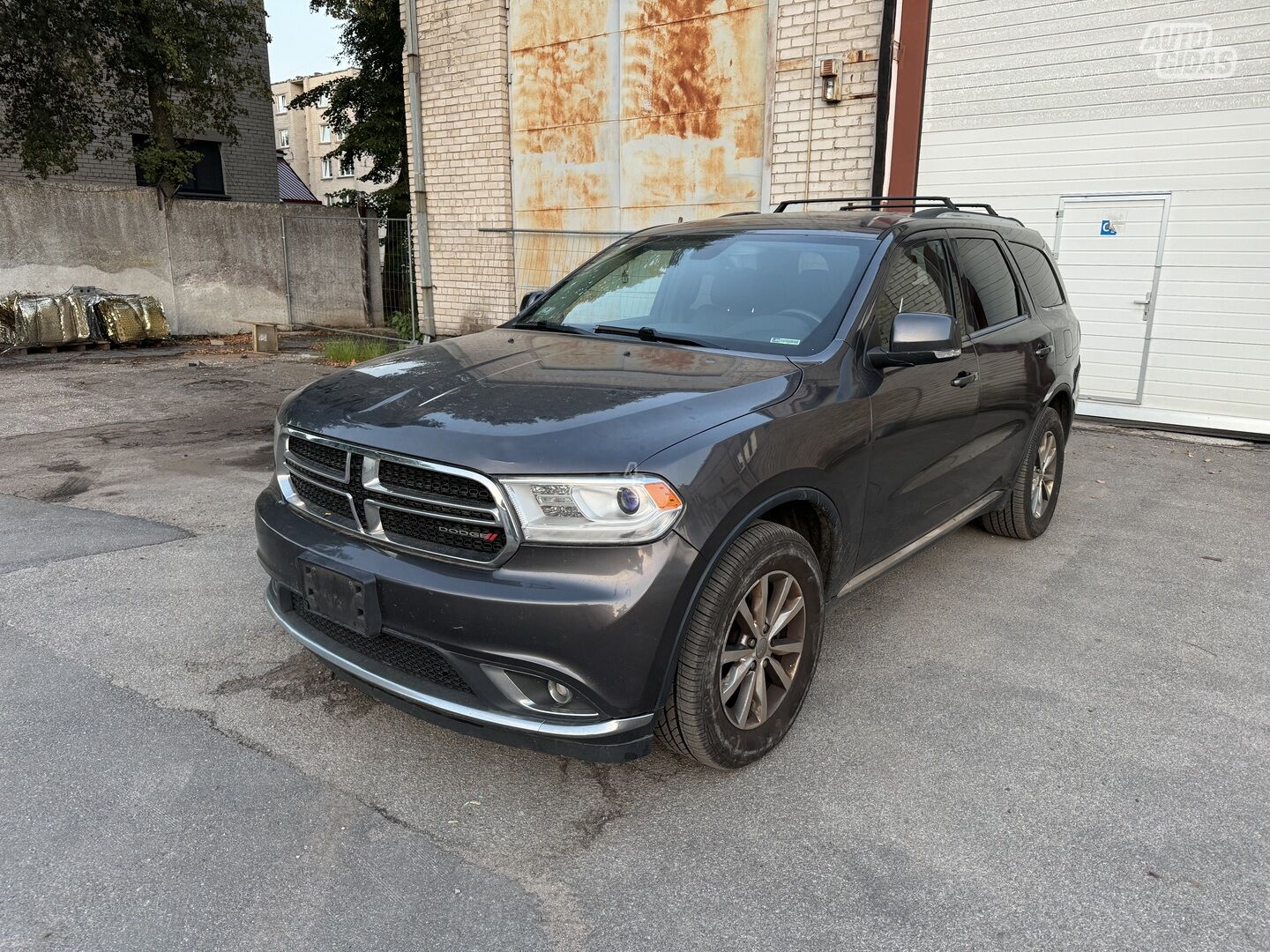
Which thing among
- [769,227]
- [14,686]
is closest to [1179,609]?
[769,227]

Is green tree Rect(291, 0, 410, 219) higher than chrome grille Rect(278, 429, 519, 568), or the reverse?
green tree Rect(291, 0, 410, 219)

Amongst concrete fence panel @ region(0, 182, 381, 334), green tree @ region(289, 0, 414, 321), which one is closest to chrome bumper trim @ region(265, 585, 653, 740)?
concrete fence panel @ region(0, 182, 381, 334)

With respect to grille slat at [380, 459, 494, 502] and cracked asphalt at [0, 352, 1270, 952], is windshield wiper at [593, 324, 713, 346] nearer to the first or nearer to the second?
grille slat at [380, 459, 494, 502]

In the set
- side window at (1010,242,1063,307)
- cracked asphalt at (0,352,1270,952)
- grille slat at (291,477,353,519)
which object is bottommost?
cracked asphalt at (0,352,1270,952)

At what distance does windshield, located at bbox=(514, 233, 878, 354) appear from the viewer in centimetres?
349

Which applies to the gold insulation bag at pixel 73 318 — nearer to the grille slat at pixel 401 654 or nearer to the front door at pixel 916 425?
the grille slat at pixel 401 654

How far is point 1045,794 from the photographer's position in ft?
9.48

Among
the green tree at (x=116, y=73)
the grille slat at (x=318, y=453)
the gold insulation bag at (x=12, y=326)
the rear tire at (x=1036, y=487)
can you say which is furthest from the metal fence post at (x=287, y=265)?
the grille slat at (x=318, y=453)

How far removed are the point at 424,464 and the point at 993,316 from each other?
310 centimetres

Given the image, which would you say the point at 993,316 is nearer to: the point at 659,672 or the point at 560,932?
the point at 659,672

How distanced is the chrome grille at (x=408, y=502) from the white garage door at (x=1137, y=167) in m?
8.11

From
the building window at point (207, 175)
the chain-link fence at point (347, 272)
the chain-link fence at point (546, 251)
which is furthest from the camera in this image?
the building window at point (207, 175)

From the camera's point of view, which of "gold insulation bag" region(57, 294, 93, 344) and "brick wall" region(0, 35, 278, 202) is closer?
"gold insulation bag" region(57, 294, 93, 344)

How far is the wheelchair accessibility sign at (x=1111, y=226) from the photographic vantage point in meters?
8.51
